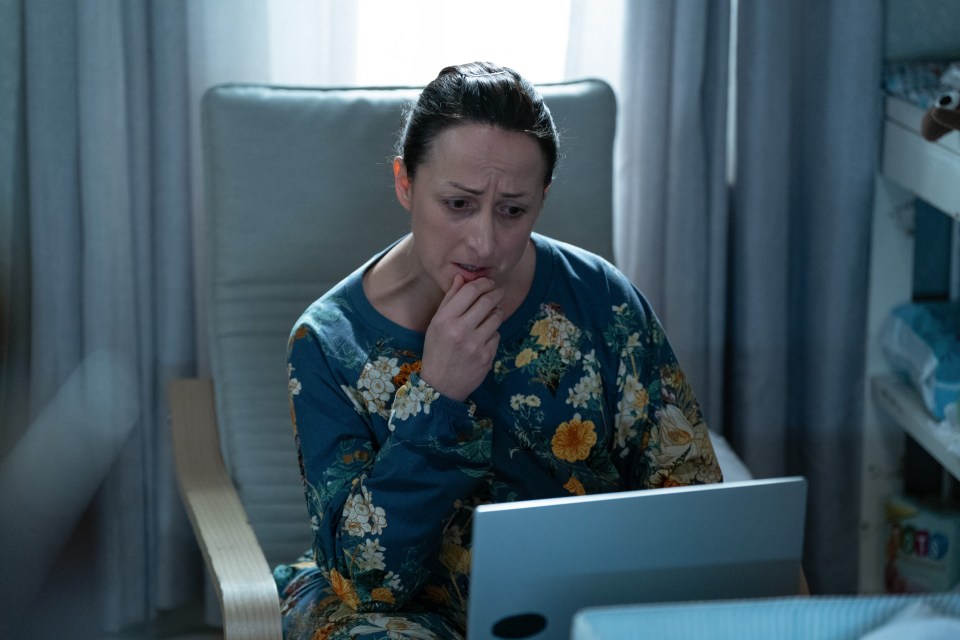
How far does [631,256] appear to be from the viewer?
2105 millimetres

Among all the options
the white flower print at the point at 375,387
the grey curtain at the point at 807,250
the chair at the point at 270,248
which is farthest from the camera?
the grey curtain at the point at 807,250

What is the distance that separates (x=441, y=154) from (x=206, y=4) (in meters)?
0.80

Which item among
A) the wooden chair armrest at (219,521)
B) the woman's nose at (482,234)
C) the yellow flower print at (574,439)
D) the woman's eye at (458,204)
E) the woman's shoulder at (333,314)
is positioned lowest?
the wooden chair armrest at (219,521)

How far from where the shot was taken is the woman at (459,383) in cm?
128

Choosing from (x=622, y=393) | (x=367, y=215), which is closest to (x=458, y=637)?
(x=622, y=393)

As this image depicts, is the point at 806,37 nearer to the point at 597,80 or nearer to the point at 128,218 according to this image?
the point at 597,80

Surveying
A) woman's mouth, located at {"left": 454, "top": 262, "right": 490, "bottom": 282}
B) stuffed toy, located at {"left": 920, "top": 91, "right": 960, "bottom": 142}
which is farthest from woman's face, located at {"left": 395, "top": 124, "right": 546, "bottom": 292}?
stuffed toy, located at {"left": 920, "top": 91, "right": 960, "bottom": 142}

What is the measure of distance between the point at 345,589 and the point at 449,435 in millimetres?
227

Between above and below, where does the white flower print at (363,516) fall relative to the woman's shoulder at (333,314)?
below

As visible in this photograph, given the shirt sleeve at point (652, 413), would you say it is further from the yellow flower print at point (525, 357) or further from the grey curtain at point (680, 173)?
the grey curtain at point (680, 173)

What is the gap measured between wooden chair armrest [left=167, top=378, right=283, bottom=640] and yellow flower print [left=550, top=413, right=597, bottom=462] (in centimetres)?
38

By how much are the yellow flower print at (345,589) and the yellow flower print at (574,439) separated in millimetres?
298

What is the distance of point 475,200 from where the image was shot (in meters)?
1.30

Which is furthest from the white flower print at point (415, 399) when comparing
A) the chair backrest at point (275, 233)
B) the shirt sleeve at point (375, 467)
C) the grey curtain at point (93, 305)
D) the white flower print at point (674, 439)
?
the grey curtain at point (93, 305)
